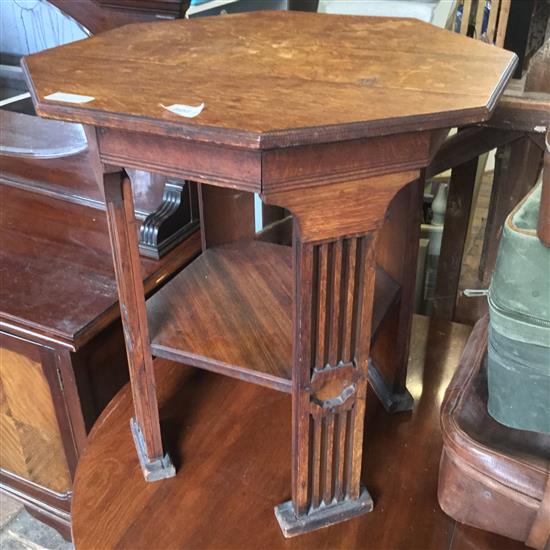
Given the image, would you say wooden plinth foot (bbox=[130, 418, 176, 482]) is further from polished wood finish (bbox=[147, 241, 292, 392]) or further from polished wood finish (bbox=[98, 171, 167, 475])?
polished wood finish (bbox=[147, 241, 292, 392])

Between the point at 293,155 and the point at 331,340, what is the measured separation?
0.23 meters

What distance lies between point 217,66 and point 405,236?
369 mm

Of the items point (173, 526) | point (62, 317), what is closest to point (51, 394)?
point (62, 317)

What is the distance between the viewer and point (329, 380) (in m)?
0.74

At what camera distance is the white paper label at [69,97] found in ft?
2.01

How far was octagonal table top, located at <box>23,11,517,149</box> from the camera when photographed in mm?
570

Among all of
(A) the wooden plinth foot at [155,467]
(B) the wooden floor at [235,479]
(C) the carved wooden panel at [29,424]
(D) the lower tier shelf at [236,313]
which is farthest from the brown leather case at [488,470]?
(C) the carved wooden panel at [29,424]

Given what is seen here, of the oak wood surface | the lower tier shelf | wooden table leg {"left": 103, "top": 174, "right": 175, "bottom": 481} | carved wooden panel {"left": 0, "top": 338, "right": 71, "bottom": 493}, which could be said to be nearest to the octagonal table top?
wooden table leg {"left": 103, "top": 174, "right": 175, "bottom": 481}

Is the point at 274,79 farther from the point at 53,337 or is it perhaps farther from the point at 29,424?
the point at 29,424

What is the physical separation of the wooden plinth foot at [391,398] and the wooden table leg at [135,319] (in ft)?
1.17

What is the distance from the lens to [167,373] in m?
1.14

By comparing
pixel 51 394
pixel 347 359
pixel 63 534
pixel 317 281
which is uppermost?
pixel 317 281

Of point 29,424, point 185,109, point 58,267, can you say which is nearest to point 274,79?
point 185,109

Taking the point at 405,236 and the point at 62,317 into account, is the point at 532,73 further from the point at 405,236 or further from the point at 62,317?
the point at 62,317
